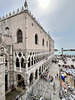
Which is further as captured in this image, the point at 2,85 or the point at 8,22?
the point at 8,22

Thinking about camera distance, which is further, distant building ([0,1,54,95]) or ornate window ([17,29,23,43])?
ornate window ([17,29,23,43])

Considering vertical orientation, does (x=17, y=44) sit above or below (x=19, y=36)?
below

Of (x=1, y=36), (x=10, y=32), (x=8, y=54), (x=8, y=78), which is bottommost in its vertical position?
(x=8, y=78)

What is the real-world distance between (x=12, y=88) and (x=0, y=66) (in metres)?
6.27

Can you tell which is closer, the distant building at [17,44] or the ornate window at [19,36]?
the distant building at [17,44]

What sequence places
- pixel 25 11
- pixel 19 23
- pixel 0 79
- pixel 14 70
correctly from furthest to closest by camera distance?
pixel 14 70
pixel 19 23
pixel 25 11
pixel 0 79

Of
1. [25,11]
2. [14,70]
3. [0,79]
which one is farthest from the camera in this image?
[14,70]

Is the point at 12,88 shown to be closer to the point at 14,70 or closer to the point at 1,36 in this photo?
the point at 14,70

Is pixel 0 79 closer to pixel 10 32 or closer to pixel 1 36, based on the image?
pixel 1 36

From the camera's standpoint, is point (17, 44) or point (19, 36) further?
point (19, 36)

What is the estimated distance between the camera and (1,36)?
30.7 feet

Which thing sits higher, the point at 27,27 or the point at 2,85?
the point at 27,27

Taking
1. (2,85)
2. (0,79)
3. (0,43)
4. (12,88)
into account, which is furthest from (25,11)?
(12,88)

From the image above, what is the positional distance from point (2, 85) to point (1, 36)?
7.41 meters
